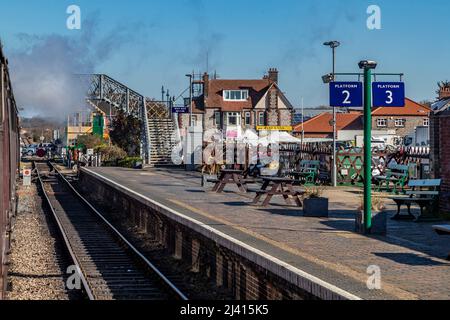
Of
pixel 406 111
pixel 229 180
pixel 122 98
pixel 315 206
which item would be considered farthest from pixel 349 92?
pixel 406 111

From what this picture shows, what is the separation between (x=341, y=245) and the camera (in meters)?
13.2

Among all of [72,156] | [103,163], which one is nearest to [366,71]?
[103,163]

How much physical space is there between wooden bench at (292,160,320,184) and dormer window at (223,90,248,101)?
42.6 metres

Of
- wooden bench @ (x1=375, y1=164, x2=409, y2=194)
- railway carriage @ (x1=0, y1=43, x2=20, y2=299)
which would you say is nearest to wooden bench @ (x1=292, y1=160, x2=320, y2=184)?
wooden bench @ (x1=375, y1=164, x2=409, y2=194)

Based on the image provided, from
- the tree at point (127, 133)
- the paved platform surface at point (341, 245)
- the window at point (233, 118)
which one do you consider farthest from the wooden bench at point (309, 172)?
the window at point (233, 118)

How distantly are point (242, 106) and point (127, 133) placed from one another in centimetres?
1550

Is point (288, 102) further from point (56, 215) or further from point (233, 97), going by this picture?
point (56, 215)

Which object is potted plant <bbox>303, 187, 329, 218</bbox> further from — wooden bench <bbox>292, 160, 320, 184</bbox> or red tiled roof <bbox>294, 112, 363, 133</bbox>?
red tiled roof <bbox>294, 112, 363, 133</bbox>

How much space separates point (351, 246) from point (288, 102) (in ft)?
208

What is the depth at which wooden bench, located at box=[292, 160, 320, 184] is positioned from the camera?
30.2 metres

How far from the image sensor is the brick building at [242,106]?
74562 millimetres

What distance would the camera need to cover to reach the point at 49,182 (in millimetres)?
47844

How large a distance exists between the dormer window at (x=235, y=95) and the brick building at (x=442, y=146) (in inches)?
2217

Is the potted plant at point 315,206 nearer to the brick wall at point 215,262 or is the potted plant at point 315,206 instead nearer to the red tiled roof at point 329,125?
the brick wall at point 215,262
